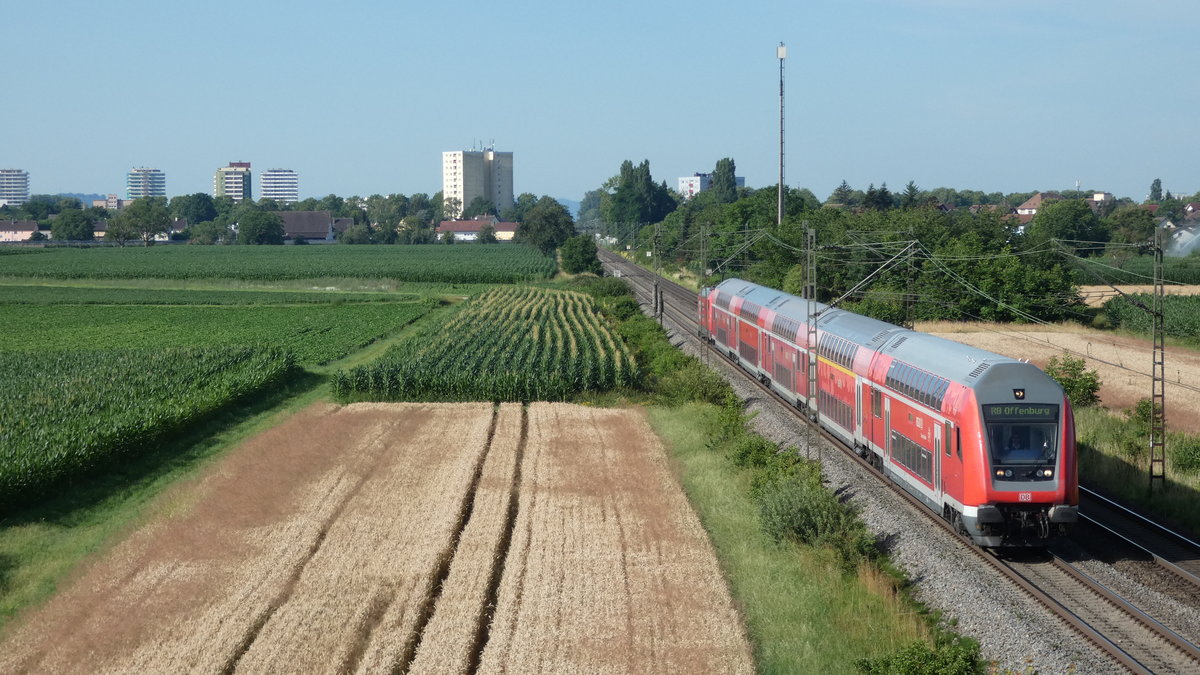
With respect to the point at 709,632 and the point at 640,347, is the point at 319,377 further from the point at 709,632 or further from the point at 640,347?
the point at 709,632

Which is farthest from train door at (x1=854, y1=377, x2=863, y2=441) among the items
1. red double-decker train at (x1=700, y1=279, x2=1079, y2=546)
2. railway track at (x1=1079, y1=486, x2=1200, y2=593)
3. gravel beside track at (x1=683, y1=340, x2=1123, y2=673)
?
railway track at (x1=1079, y1=486, x2=1200, y2=593)

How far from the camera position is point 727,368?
5109cm

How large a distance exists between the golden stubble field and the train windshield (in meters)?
6.14

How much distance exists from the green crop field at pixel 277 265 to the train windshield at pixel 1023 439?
9841cm

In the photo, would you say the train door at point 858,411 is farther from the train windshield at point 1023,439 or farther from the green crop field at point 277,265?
the green crop field at point 277,265

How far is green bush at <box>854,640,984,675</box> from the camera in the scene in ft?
50.5

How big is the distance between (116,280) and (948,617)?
113483 millimetres

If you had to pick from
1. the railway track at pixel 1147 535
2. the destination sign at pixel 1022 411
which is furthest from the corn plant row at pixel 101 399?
the railway track at pixel 1147 535

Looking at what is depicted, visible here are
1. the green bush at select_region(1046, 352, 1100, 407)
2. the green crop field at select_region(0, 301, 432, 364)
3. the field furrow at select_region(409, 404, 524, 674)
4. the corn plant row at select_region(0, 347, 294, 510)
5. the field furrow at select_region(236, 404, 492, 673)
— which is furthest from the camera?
the green crop field at select_region(0, 301, 432, 364)

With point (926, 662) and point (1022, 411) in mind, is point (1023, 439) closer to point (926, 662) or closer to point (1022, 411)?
point (1022, 411)

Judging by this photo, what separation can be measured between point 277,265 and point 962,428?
126781 millimetres

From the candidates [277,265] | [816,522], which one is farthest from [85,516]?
[277,265]

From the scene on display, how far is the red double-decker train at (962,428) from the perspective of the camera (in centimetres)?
2086

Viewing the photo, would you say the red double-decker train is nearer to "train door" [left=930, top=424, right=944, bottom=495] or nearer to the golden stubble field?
"train door" [left=930, top=424, right=944, bottom=495]
